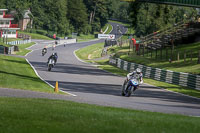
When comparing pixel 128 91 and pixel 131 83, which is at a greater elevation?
pixel 131 83

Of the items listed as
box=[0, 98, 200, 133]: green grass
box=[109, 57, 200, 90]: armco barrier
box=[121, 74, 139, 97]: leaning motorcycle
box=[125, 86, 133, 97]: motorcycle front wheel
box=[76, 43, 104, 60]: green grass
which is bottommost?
box=[76, 43, 104, 60]: green grass

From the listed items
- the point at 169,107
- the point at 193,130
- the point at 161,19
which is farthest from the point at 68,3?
the point at 193,130

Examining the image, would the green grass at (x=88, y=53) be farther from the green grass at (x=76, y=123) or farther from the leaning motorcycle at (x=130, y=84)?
the green grass at (x=76, y=123)

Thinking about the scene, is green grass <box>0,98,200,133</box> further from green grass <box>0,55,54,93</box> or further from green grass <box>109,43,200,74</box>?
green grass <box>109,43,200,74</box>

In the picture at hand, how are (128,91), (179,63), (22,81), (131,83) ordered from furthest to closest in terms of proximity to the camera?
(179,63)
(22,81)
(128,91)
(131,83)

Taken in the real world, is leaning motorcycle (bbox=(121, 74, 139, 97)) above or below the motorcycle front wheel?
above

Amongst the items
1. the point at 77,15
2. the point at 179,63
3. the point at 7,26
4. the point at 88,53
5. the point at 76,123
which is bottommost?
the point at 88,53

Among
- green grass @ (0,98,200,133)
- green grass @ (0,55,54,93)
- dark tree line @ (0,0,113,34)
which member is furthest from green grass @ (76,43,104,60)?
green grass @ (0,98,200,133)

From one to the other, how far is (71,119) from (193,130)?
3.00 m

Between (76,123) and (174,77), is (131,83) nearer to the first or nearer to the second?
(76,123)

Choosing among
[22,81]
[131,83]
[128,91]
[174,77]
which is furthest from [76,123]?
[174,77]

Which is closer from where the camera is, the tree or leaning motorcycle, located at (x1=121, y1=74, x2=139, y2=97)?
leaning motorcycle, located at (x1=121, y1=74, x2=139, y2=97)

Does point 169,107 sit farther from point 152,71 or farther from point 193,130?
point 152,71

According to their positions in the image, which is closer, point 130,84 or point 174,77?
point 130,84
